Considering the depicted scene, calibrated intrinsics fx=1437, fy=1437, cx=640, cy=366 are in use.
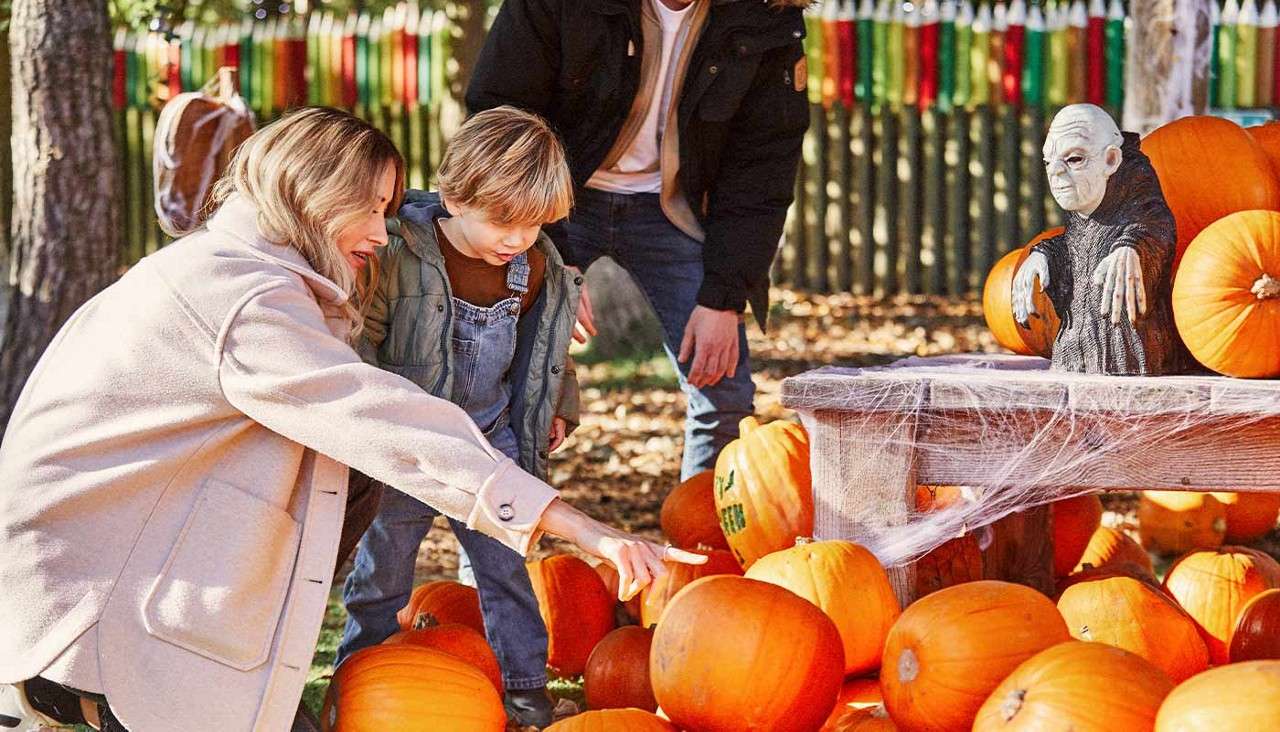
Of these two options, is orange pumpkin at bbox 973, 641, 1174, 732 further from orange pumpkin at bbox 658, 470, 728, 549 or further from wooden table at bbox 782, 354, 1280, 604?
orange pumpkin at bbox 658, 470, 728, 549

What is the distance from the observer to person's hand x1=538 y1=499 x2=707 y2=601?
2.06 meters

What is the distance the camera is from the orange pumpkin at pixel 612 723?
2.37 meters

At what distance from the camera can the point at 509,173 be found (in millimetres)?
2832

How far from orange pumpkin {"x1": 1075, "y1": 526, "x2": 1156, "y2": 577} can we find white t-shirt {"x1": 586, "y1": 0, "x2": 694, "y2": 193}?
142cm

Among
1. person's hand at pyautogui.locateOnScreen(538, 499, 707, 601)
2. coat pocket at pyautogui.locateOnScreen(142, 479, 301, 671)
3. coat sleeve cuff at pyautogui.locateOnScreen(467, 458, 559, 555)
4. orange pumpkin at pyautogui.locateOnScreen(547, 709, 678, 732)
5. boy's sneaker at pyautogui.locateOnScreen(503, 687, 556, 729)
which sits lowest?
boy's sneaker at pyautogui.locateOnScreen(503, 687, 556, 729)

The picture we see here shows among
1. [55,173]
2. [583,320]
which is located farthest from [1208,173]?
[55,173]

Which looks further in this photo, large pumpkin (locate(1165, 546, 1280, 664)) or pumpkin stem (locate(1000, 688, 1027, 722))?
large pumpkin (locate(1165, 546, 1280, 664))

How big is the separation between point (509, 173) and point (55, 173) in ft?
8.50

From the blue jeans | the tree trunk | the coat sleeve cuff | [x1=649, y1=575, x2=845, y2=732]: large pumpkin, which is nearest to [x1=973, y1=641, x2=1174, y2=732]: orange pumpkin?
[x1=649, y1=575, x2=845, y2=732]: large pumpkin

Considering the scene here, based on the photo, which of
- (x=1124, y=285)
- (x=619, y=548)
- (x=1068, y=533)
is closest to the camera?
(x=619, y=548)

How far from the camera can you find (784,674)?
246cm

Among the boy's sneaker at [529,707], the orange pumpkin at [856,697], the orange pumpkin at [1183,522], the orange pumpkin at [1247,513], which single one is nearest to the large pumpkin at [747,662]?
the orange pumpkin at [856,697]

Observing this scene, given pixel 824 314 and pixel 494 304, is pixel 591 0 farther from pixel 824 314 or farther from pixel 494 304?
pixel 824 314

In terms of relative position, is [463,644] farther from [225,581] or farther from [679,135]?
[679,135]
